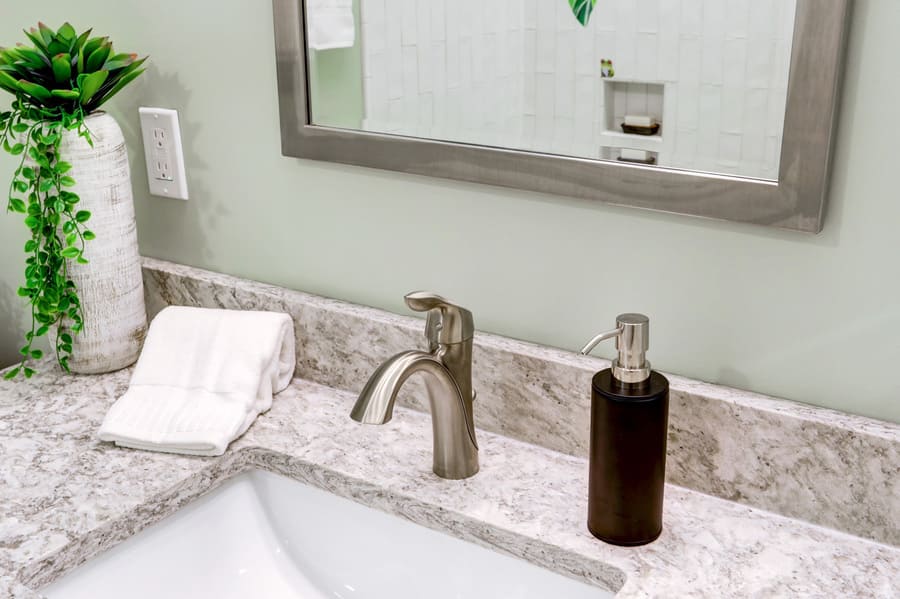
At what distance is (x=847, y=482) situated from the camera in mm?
869

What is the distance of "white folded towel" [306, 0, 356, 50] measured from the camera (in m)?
1.07

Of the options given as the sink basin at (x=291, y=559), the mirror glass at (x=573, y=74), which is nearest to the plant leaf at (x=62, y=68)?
the mirror glass at (x=573, y=74)

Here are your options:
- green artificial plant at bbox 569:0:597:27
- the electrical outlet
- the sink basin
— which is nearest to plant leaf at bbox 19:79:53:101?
the electrical outlet

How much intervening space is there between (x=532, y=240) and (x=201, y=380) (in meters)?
0.44

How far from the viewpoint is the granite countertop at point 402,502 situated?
2.78 feet

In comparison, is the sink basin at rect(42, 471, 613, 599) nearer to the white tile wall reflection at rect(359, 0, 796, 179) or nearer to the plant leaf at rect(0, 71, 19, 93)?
the white tile wall reflection at rect(359, 0, 796, 179)

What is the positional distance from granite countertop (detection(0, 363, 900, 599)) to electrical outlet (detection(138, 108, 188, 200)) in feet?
0.98

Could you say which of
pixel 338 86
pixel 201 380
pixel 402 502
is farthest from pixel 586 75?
pixel 201 380

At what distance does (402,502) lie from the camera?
979 mm

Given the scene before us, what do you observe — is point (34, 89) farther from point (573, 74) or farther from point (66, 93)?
point (573, 74)

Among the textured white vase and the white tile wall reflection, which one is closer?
the white tile wall reflection

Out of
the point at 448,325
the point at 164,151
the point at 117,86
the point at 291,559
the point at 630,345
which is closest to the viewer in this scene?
the point at 630,345

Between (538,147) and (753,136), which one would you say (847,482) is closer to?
(753,136)

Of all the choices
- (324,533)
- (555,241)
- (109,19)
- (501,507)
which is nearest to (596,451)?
(501,507)
